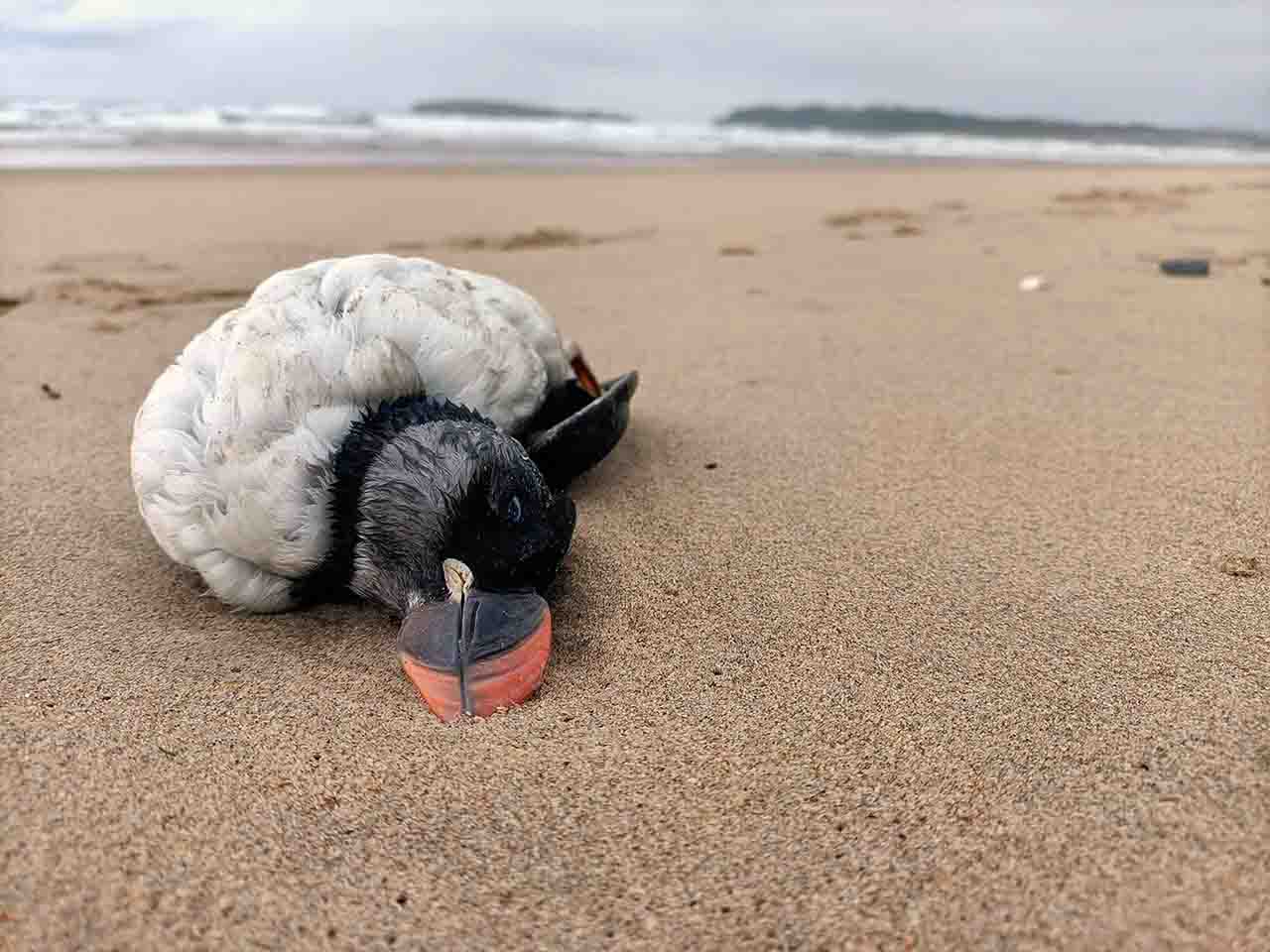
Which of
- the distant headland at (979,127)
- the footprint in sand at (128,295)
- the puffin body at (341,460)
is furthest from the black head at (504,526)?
the distant headland at (979,127)

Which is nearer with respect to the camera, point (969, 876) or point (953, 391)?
point (969, 876)

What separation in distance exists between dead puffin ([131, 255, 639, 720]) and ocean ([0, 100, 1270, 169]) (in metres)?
11.0

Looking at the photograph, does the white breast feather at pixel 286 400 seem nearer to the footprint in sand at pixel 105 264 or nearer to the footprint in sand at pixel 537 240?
the footprint in sand at pixel 105 264

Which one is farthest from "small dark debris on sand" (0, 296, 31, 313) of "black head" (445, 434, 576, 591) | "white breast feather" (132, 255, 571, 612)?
"black head" (445, 434, 576, 591)

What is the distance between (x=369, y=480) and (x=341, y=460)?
8cm

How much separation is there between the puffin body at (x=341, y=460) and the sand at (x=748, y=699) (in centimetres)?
18

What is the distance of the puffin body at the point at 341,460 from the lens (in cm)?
192

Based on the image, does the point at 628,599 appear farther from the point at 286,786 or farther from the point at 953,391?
the point at 953,391

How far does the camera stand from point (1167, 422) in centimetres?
319

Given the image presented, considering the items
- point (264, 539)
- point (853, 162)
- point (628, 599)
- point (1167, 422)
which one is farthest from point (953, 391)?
point (853, 162)

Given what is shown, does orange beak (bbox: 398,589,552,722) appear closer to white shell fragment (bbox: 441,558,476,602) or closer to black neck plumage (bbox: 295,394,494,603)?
white shell fragment (bbox: 441,558,476,602)

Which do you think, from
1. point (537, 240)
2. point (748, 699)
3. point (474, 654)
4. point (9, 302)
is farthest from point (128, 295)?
point (748, 699)

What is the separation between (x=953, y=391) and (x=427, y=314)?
206cm

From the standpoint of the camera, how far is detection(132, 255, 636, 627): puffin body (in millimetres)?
1925
